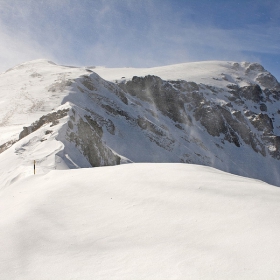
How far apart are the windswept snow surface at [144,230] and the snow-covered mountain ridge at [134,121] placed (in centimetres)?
497

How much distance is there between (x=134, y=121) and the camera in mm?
37594

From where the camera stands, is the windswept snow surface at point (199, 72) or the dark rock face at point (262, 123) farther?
the windswept snow surface at point (199, 72)

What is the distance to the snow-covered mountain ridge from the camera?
16391mm

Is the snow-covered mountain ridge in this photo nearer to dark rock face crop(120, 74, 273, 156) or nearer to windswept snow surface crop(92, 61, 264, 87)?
dark rock face crop(120, 74, 273, 156)

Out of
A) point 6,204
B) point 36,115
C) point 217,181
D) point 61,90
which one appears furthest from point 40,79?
point 217,181

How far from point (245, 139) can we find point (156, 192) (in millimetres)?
62149

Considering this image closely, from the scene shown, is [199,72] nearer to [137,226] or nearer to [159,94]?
[159,94]

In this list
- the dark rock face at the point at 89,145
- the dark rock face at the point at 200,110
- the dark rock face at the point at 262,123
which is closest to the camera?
the dark rock face at the point at 89,145

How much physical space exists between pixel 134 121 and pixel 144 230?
33.5 m

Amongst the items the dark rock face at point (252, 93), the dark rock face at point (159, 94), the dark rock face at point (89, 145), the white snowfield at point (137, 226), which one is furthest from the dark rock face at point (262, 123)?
the white snowfield at point (137, 226)

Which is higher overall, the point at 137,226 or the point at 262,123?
the point at 262,123

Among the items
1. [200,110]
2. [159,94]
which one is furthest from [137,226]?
[200,110]

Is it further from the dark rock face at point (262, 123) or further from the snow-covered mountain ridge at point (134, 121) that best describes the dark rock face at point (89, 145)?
the dark rock face at point (262, 123)

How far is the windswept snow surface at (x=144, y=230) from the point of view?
3295mm
